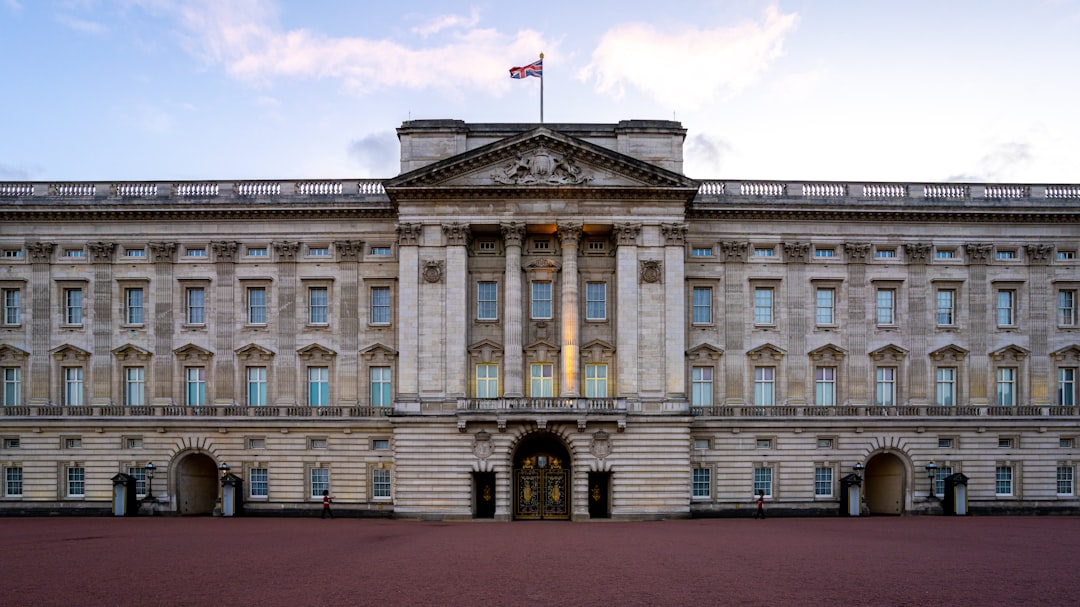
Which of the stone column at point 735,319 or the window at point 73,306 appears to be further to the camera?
the window at point 73,306

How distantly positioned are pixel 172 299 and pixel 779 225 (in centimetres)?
3467

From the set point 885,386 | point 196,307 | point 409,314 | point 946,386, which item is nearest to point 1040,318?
point 946,386

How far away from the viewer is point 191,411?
177 feet

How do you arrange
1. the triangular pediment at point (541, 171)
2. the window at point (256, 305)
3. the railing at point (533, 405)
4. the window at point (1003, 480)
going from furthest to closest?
the window at point (256, 305)
the window at point (1003, 480)
the triangular pediment at point (541, 171)
the railing at point (533, 405)

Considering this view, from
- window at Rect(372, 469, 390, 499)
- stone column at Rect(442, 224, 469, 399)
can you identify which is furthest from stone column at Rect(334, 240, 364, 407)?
stone column at Rect(442, 224, 469, 399)

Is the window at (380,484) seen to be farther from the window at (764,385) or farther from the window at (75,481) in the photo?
the window at (764,385)

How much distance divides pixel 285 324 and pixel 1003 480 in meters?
41.3

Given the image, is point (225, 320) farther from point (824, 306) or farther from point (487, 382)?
point (824, 306)

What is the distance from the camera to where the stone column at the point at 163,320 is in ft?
178

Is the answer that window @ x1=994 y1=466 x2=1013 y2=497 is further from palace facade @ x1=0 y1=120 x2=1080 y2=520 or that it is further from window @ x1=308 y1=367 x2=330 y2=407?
window @ x1=308 y1=367 x2=330 y2=407

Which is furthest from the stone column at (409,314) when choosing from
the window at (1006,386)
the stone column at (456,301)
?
the window at (1006,386)

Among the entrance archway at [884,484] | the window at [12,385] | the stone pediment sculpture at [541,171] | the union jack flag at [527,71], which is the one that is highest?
the union jack flag at [527,71]

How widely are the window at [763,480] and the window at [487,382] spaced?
1518 cm

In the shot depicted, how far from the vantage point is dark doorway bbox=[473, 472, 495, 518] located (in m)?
50.6
